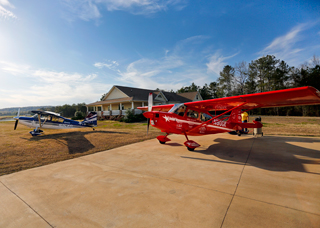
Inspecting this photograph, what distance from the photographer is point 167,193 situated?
2.98 meters

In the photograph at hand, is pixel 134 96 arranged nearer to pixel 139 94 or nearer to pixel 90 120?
pixel 139 94

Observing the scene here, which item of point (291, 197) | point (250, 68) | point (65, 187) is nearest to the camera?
point (291, 197)

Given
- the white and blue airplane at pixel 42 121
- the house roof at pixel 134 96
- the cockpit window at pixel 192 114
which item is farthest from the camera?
the house roof at pixel 134 96

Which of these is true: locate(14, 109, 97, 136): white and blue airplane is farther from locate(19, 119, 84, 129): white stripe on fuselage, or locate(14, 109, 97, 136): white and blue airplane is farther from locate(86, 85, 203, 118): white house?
locate(86, 85, 203, 118): white house

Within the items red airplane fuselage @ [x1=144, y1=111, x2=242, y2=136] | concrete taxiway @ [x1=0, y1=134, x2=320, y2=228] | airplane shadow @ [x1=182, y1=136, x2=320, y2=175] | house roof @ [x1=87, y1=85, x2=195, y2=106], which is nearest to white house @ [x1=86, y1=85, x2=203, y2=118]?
house roof @ [x1=87, y1=85, x2=195, y2=106]

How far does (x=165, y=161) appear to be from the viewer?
16.4ft

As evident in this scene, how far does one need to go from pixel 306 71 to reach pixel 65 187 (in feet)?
143

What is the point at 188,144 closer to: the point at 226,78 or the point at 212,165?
the point at 212,165

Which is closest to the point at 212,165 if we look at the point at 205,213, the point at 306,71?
the point at 205,213

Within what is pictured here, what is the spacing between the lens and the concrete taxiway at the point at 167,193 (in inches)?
88.3

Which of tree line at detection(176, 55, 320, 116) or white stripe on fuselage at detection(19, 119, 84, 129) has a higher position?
tree line at detection(176, 55, 320, 116)

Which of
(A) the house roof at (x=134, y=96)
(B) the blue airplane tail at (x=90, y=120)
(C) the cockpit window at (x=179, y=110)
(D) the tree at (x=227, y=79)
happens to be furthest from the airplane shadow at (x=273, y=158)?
(D) the tree at (x=227, y=79)

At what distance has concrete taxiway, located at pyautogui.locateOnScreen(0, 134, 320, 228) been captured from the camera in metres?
2.24

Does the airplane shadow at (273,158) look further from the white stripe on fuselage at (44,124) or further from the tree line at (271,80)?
the tree line at (271,80)
